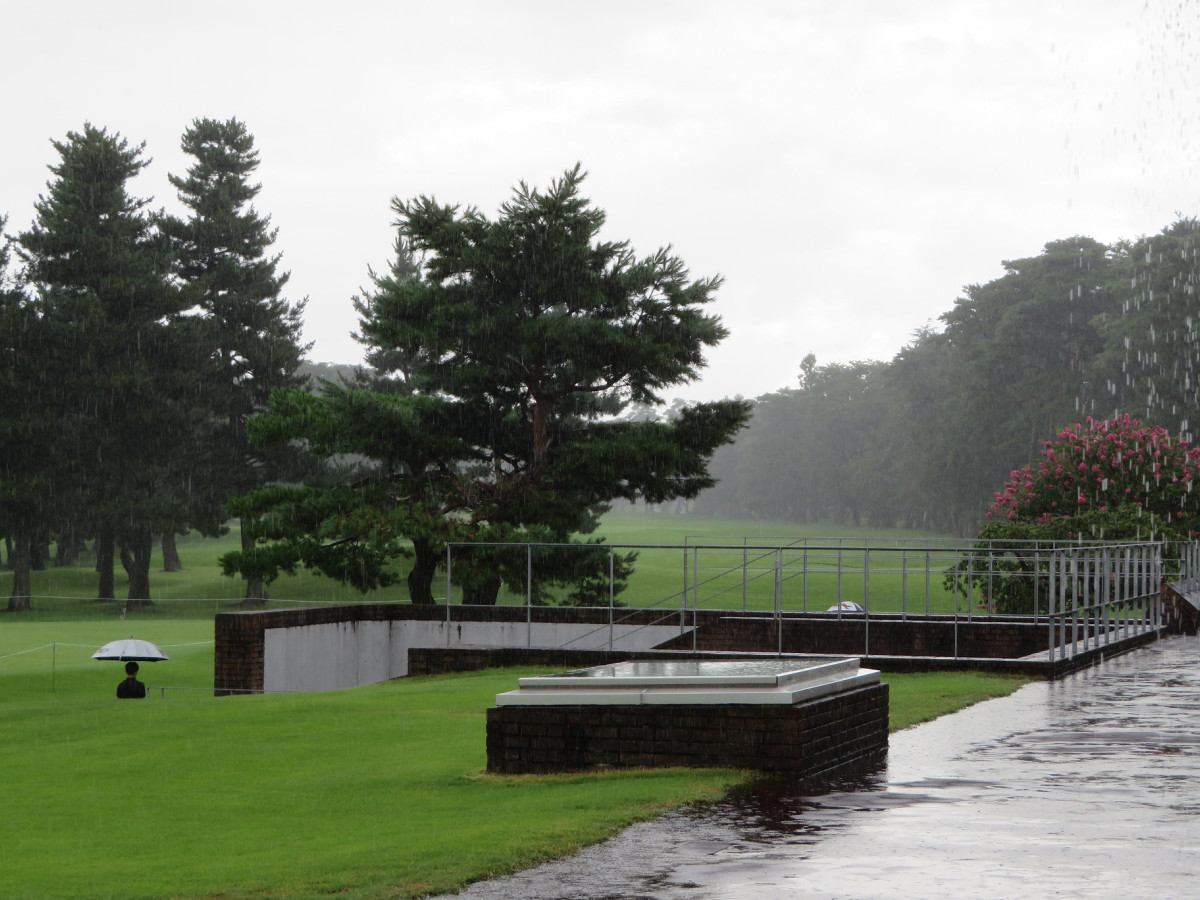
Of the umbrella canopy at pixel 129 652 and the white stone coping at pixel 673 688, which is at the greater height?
the white stone coping at pixel 673 688

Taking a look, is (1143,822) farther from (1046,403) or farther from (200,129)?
(1046,403)

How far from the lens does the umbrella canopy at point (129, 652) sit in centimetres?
2202

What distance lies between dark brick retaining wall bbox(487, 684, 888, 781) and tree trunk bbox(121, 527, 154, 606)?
46371 mm

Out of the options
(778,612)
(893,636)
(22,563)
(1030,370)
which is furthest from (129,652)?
(1030,370)

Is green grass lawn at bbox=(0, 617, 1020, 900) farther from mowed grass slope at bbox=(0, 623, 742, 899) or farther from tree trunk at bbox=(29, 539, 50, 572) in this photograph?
tree trunk at bbox=(29, 539, 50, 572)

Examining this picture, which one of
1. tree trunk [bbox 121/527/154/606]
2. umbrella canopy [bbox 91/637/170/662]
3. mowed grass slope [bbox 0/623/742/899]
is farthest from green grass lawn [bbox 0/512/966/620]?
mowed grass slope [bbox 0/623/742/899]

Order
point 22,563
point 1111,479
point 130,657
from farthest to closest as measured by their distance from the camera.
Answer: point 22,563
point 1111,479
point 130,657

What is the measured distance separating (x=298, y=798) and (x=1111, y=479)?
2875cm

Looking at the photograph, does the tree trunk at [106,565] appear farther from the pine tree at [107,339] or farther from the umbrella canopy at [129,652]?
the umbrella canopy at [129,652]

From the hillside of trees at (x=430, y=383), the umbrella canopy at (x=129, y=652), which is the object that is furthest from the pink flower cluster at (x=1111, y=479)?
the umbrella canopy at (x=129, y=652)

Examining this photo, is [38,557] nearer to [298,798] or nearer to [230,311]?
[230,311]

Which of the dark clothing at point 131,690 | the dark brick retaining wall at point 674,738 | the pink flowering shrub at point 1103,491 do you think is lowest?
the dark clothing at point 131,690

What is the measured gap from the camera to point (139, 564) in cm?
5538

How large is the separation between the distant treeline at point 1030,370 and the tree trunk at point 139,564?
31.5 metres
